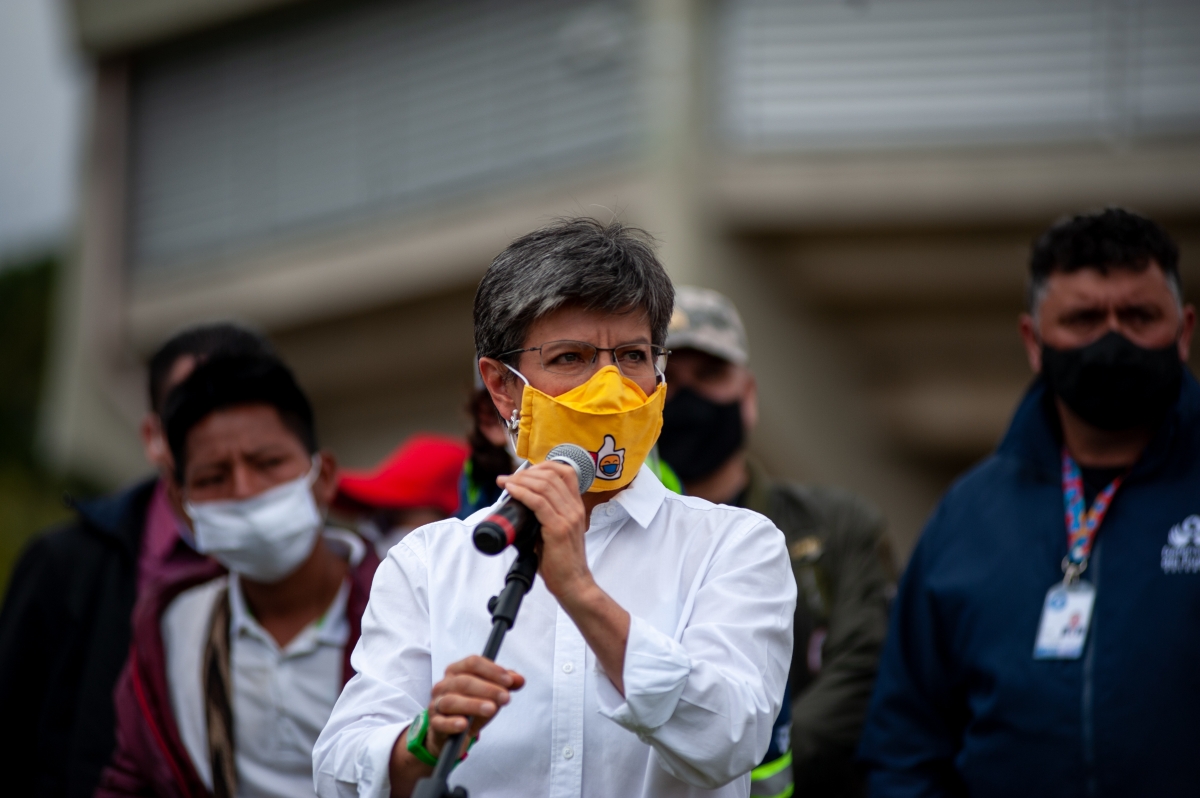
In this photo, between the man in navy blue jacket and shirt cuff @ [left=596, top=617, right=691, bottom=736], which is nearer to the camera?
shirt cuff @ [left=596, top=617, right=691, bottom=736]

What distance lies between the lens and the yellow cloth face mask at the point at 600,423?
9.12ft

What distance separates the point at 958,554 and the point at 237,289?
27.8ft

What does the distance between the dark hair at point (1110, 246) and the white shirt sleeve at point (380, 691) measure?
2.28m

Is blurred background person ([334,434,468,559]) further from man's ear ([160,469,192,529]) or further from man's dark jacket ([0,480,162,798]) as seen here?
man's dark jacket ([0,480,162,798])

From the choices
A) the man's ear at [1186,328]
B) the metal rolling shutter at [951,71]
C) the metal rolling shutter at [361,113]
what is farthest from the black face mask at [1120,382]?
the metal rolling shutter at [361,113]

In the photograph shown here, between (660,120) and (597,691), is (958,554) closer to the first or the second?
(597,691)

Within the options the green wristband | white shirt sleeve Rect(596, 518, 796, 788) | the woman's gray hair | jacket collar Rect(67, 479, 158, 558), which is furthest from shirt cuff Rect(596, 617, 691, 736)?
jacket collar Rect(67, 479, 158, 558)

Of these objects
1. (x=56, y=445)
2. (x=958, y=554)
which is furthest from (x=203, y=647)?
(x=56, y=445)

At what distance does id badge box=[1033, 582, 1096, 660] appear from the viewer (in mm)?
3764

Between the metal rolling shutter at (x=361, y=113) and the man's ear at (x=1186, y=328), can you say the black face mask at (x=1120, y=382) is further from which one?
the metal rolling shutter at (x=361, y=113)

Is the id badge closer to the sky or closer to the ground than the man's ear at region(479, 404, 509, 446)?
closer to the ground

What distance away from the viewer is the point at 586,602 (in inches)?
98.8

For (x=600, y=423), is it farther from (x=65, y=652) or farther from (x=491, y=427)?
(x=65, y=652)

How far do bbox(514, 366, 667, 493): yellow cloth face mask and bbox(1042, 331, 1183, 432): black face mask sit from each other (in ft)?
5.47
